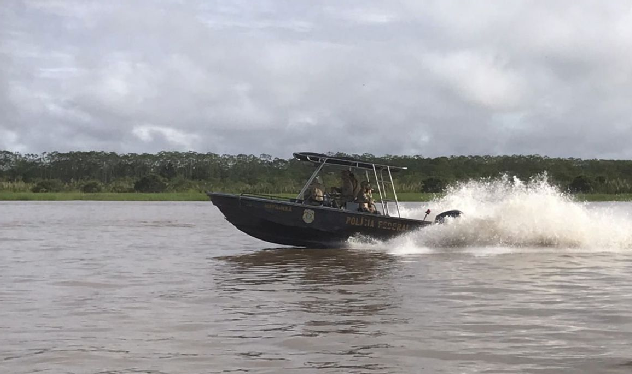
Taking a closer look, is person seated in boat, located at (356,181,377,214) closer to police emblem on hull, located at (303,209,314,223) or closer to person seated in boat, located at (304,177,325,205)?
person seated in boat, located at (304,177,325,205)

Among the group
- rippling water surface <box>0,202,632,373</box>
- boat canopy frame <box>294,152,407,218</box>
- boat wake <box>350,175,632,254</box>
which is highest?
boat canopy frame <box>294,152,407,218</box>

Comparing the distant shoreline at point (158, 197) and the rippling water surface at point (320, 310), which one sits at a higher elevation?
the distant shoreline at point (158, 197)

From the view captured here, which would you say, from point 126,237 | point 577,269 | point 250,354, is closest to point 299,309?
point 250,354

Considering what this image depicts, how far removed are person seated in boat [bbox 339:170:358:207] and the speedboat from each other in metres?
0.03

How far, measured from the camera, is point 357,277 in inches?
560

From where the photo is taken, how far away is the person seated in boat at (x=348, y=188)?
1959 centimetres

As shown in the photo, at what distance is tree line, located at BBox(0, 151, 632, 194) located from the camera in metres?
68.7

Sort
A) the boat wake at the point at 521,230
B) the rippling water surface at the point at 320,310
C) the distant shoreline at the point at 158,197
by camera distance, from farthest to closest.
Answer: the distant shoreline at the point at 158,197 < the boat wake at the point at 521,230 < the rippling water surface at the point at 320,310

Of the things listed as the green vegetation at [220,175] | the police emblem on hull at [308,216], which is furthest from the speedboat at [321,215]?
the green vegetation at [220,175]

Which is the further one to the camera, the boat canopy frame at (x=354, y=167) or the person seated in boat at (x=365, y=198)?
the person seated in boat at (x=365, y=198)

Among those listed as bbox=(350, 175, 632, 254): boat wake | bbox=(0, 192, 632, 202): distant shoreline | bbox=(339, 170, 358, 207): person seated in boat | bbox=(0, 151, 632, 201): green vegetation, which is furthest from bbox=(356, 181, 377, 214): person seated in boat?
bbox=(0, 192, 632, 202): distant shoreline

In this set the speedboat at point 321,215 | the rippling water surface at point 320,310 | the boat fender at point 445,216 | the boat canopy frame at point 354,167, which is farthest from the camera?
the boat fender at point 445,216

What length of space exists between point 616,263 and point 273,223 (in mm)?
7235

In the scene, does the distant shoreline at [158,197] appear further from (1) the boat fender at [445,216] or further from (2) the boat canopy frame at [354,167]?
(2) the boat canopy frame at [354,167]
